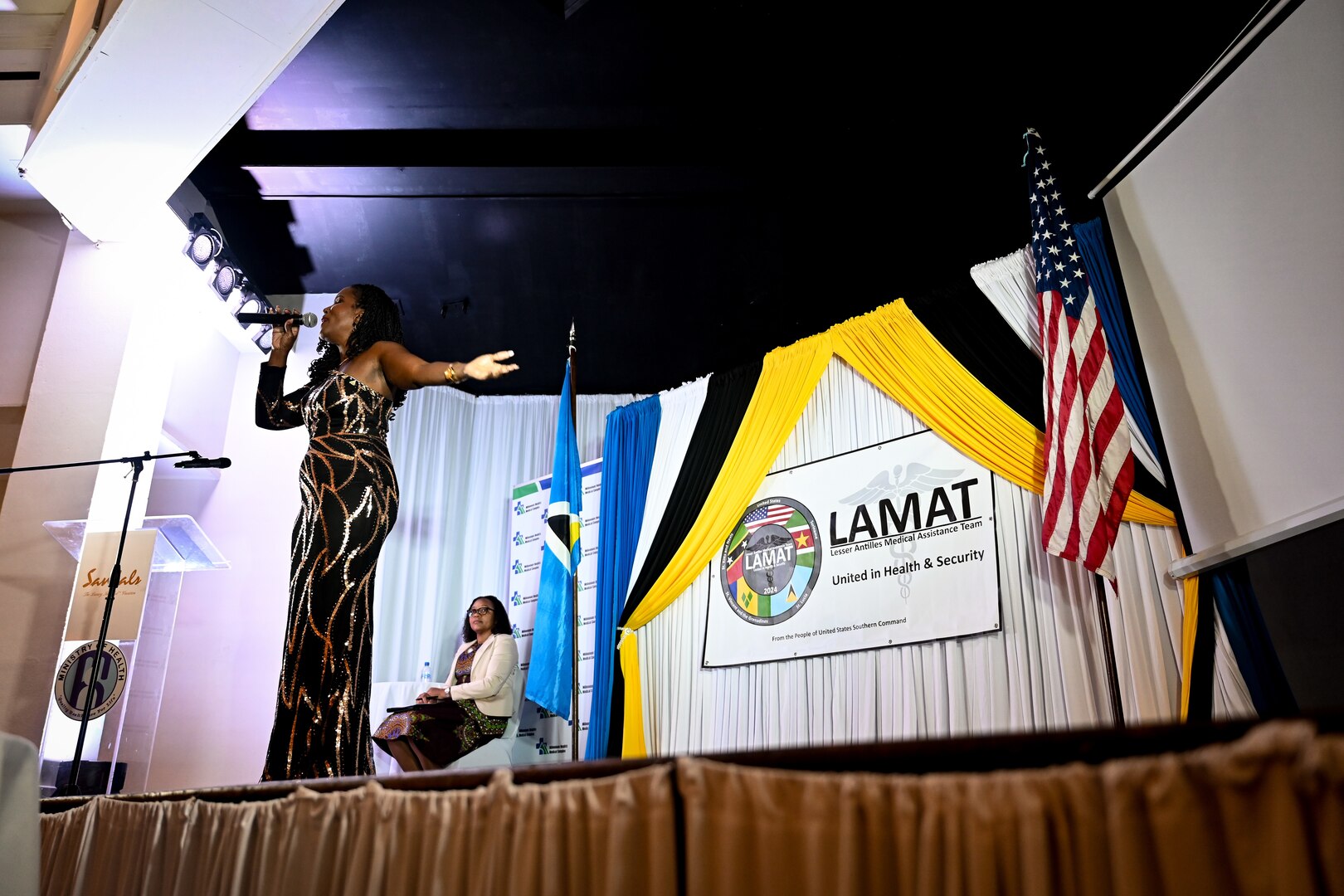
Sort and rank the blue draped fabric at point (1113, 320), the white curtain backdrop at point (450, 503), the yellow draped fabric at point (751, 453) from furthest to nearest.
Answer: the white curtain backdrop at point (450, 503)
the yellow draped fabric at point (751, 453)
the blue draped fabric at point (1113, 320)

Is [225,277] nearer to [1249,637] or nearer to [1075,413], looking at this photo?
[1075,413]

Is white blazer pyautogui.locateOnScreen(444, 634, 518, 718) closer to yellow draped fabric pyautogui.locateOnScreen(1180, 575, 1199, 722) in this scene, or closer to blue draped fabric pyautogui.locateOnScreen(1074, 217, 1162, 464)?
yellow draped fabric pyautogui.locateOnScreen(1180, 575, 1199, 722)

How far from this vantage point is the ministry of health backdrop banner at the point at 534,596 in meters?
5.30

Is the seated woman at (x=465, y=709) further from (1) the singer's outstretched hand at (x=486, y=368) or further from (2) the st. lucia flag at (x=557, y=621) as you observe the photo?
(1) the singer's outstretched hand at (x=486, y=368)

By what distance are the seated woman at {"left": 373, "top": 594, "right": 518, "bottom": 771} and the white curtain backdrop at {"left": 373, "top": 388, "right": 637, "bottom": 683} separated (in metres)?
0.77

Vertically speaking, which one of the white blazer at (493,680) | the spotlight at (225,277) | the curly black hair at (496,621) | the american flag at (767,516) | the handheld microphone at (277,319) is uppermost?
the spotlight at (225,277)

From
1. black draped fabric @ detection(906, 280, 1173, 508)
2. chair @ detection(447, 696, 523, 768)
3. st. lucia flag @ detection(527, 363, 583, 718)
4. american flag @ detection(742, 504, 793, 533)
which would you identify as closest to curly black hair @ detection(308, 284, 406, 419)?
st. lucia flag @ detection(527, 363, 583, 718)

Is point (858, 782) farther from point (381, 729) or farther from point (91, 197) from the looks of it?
point (91, 197)

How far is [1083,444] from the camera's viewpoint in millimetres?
3314

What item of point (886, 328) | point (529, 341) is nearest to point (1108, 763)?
point (886, 328)

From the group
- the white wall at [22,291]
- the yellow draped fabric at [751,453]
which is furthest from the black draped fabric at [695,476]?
the white wall at [22,291]

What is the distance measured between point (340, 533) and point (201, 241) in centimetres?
→ 324

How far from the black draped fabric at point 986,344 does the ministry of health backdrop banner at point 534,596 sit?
97.1 inches

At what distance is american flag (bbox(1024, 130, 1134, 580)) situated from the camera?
3.22 meters
